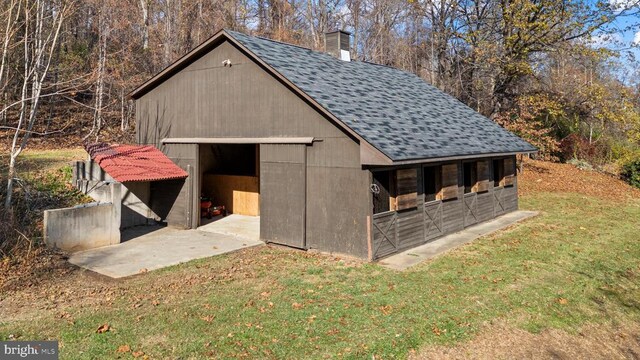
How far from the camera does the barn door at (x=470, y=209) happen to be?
1472 cm

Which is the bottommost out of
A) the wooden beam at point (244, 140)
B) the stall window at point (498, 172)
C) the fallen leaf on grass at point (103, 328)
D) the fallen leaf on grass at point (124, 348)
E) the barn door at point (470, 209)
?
the fallen leaf on grass at point (124, 348)

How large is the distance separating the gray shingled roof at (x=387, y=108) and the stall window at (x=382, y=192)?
2.82ft

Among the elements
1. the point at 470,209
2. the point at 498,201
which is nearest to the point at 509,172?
the point at 498,201

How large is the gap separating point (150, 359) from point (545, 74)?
40535 mm

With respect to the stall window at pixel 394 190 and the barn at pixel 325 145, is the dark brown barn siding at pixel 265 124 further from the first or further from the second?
the stall window at pixel 394 190

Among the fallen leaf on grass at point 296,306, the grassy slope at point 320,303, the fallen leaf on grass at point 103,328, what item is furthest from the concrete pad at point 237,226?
the fallen leaf on grass at point 103,328

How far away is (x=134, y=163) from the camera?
1408 centimetres

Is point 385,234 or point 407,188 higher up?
point 407,188

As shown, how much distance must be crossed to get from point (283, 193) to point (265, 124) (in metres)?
2.12

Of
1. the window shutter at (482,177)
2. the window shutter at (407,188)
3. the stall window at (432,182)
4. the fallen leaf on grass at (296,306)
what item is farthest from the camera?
the window shutter at (482,177)

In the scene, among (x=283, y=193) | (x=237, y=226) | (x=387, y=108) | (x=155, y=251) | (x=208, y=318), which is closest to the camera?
(x=208, y=318)

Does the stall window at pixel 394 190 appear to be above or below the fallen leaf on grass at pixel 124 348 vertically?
above

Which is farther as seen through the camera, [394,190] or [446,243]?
[446,243]

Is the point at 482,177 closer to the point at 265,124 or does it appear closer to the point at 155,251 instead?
the point at 265,124
